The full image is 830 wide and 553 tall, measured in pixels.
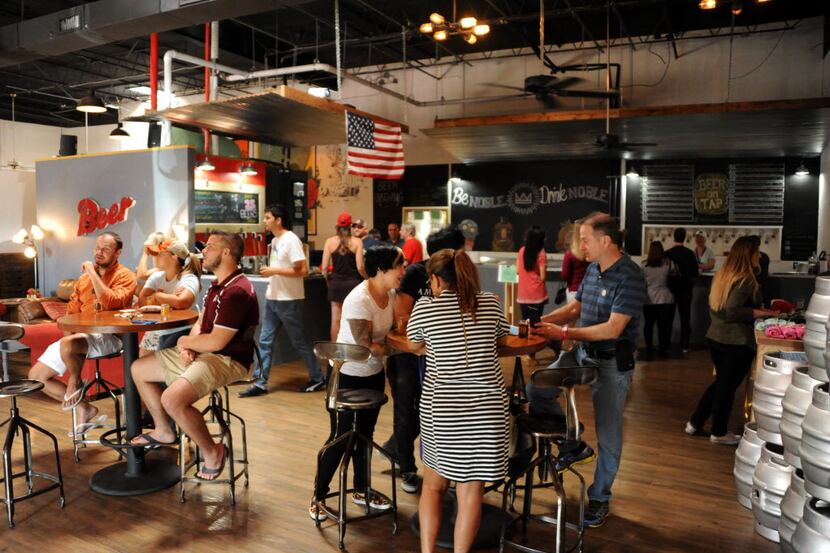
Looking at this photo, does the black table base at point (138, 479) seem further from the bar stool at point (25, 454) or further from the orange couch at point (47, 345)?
the orange couch at point (47, 345)

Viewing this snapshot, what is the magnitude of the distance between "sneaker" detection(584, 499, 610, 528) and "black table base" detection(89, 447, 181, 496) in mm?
2541

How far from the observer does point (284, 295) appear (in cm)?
632

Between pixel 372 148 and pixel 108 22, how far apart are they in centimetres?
Result: 296

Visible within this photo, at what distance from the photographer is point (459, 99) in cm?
1169

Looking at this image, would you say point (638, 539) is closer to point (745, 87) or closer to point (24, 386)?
point (24, 386)

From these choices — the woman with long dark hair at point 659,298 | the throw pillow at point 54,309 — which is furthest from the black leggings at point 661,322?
the throw pillow at point 54,309

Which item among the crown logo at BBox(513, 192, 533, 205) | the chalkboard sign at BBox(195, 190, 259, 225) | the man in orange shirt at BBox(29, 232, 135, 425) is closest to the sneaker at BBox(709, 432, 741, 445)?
the man in orange shirt at BBox(29, 232, 135, 425)

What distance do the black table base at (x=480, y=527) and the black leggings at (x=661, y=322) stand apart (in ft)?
18.1

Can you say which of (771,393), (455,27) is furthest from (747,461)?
(455,27)

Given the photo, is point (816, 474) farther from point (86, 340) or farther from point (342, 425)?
point (86, 340)

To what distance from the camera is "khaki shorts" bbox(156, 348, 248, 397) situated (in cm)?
362

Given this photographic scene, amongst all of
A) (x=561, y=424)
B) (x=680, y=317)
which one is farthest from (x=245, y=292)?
(x=680, y=317)

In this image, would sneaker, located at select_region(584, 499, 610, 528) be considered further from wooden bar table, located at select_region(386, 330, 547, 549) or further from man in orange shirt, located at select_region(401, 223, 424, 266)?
man in orange shirt, located at select_region(401, 223, 424, 266)

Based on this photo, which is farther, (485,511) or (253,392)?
(253,392)
